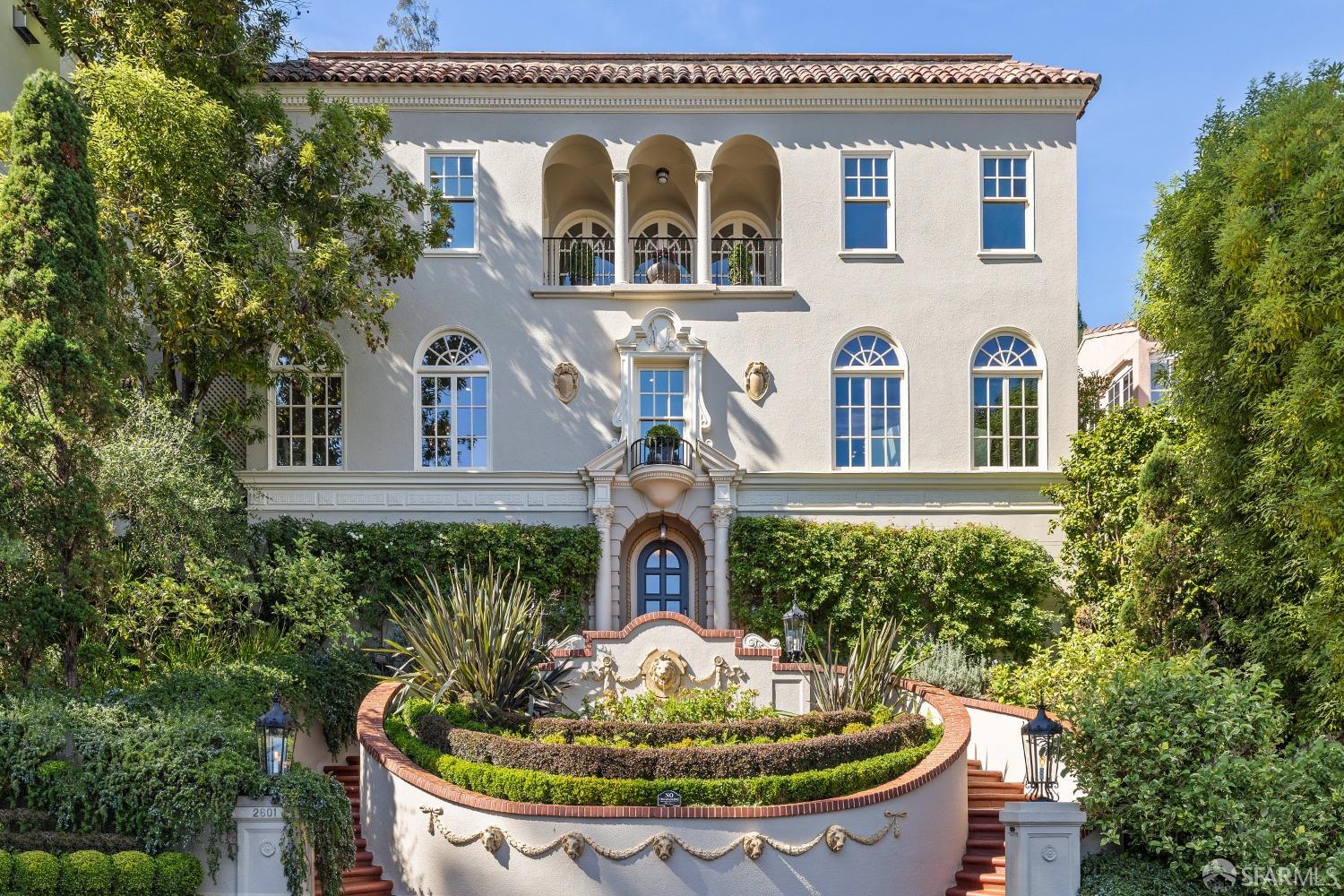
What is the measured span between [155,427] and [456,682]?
5.76m

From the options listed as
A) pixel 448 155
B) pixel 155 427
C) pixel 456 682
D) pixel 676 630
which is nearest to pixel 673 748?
pixel 456 682

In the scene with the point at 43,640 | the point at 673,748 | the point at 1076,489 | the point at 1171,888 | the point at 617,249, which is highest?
the point at 617,249

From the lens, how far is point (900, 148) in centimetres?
2145

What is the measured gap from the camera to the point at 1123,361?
2955 cm

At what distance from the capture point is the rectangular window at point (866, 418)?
2111 centimetres

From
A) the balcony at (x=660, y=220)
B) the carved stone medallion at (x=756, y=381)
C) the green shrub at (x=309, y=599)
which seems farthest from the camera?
the balcony at (x=660, y=220)

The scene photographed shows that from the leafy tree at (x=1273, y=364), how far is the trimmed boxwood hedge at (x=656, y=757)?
603 cm

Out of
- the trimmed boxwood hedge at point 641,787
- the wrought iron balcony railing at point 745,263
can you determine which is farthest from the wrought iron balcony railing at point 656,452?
the trimmed boxwood hedge at point 641,787

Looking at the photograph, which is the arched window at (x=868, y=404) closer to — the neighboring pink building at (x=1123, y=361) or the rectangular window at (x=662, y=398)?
the rectangular window at (x=662, y=398)

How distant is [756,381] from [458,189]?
22.2ft

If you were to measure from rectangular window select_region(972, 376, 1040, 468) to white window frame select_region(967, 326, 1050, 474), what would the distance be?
0.04m

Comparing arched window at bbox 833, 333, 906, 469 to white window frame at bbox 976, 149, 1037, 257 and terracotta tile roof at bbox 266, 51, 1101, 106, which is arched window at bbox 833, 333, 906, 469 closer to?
white window frame at bbox 976, 149, 1037, 257

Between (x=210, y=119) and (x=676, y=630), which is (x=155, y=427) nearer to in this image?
(x=210, y=119)

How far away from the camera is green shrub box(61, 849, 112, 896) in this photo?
9.84 m
